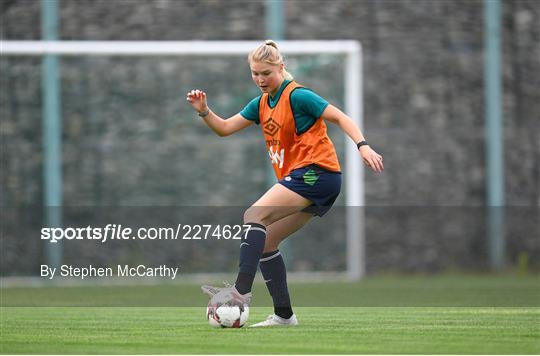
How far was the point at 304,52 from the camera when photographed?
13.1 meters

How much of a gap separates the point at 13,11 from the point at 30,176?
70.2 inches

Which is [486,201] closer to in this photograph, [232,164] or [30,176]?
[232,164]

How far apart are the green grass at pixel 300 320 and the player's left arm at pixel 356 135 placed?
0.90 meters

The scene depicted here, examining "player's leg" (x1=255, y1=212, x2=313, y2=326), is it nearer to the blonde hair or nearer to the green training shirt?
the green training shirt

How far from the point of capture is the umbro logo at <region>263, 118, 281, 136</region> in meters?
7.12

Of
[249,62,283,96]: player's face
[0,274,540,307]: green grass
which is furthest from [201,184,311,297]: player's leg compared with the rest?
[0,274,540,307]: green grass

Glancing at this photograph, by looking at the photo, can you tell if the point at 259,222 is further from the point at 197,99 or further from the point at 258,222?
the point at 197,99

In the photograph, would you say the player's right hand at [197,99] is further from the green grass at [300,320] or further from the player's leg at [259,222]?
the green grass at [300,320]

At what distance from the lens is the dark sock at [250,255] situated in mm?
6848

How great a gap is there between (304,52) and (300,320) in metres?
5.80

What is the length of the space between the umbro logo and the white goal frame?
5690mm

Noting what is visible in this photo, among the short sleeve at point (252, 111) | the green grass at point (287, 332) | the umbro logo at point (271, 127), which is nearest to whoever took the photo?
the green grass at point (287, 332)

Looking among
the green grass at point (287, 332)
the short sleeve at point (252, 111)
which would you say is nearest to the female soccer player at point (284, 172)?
the short sleeve at point (252, 111)

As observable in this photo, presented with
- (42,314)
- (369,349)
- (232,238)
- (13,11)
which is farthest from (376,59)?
(369,349)
